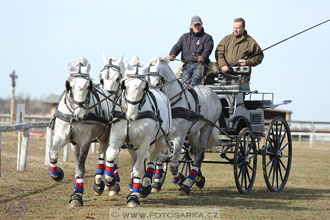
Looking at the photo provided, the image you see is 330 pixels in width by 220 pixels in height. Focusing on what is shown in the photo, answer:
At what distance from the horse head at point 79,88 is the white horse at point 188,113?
142cm

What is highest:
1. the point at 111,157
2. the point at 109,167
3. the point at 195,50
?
the point at 195,50

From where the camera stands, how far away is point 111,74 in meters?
8.52

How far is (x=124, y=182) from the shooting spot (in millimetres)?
11914

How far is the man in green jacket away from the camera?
11133mm

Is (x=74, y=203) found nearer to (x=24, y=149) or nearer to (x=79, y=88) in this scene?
(x=79, y=88)

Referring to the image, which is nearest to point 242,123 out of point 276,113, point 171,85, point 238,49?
point 238,49

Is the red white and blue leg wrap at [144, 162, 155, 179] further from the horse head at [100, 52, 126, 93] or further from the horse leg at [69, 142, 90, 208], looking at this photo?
the horse head at [100, 52, 126, 93]

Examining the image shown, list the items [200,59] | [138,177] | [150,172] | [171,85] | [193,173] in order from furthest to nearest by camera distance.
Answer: [200,59] → [193,173] → [171,85] → [150,172] → [138,177]

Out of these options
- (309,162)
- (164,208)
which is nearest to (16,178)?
(164,208)

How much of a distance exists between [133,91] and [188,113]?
2087 millimetres

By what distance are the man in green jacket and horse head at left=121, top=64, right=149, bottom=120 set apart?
363cm

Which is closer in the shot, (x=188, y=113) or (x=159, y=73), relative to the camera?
(x=159, y=73)

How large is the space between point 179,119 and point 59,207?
2.58 meters

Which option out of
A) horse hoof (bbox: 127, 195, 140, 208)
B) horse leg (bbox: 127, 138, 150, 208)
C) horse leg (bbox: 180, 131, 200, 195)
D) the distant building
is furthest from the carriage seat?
the distant building
